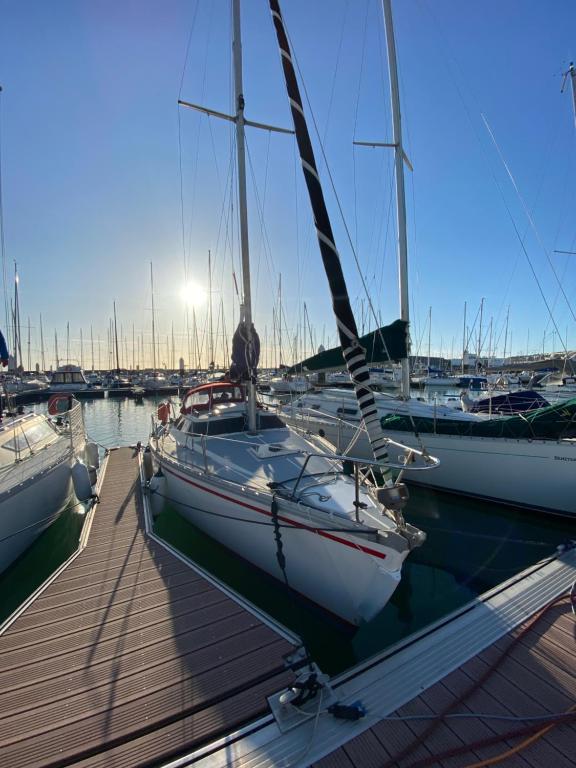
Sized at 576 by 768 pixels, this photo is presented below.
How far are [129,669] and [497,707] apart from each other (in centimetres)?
300

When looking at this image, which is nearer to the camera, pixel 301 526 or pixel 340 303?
pixel 301 526

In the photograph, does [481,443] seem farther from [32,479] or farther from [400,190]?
[32,479]

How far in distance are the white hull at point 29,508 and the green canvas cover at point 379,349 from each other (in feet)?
19.1

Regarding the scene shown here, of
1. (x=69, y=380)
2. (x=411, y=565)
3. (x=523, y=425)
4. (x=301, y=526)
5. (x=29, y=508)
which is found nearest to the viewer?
(x=301, y=526)

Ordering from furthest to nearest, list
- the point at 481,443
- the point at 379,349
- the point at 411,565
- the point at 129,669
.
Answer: the point at 481,443 → the point at 379,349 → the point at 411,565 → the point at 129,669

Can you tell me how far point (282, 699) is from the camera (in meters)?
2.79

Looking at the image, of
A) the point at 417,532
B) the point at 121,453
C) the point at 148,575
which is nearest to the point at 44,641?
the point at 148,575

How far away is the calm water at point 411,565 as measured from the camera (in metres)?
4.52

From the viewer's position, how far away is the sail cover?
752 centimetres

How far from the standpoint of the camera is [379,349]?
8.10 m

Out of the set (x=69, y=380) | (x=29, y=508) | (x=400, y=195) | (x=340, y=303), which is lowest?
(x=29, y=508)

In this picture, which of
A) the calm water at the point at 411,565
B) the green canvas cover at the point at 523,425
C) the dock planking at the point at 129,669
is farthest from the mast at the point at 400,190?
the dock planking at the point at 129,669

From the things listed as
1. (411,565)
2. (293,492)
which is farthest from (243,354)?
(411,565)

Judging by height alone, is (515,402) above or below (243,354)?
below
